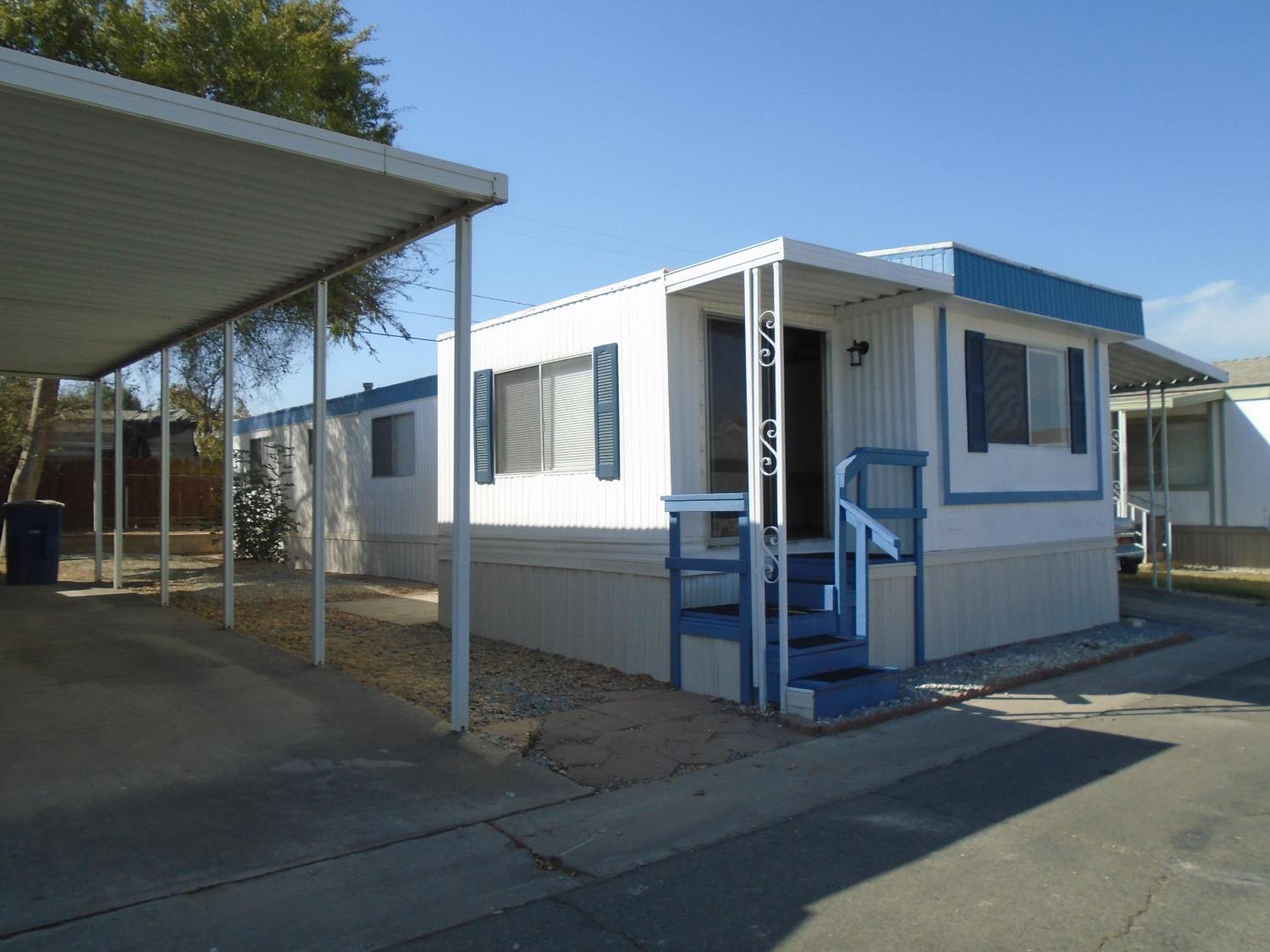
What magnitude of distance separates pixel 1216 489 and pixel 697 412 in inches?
573

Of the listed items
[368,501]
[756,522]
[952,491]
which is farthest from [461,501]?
[368,501]

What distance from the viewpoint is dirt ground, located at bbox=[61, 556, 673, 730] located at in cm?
754

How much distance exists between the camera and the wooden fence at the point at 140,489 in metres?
23.0

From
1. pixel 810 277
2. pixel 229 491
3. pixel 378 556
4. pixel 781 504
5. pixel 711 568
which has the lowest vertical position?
pixel 378 556

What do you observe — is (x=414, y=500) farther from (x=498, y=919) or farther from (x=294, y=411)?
(x=498, y=919)

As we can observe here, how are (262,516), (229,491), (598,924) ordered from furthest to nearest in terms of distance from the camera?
(262,516), (229,491), (598,924)

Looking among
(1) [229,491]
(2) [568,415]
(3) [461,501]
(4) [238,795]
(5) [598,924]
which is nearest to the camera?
(5) [598,924]

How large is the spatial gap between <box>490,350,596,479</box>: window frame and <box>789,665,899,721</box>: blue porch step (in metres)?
3.07

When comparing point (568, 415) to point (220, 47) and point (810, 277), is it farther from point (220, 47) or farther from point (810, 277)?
point (220, 47)

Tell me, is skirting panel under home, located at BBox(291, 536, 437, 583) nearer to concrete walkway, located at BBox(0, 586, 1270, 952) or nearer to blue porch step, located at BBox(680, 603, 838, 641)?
blue porch step, located at BBox(680, 603, 838, 641)

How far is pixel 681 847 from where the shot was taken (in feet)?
15.7

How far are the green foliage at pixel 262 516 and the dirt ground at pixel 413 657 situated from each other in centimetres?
428

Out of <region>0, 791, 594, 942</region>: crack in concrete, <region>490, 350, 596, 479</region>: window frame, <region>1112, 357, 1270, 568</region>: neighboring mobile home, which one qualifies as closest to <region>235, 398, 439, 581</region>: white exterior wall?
<region>490, 350, 596, 479</region>: window frame

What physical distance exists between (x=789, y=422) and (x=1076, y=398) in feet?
11.6
